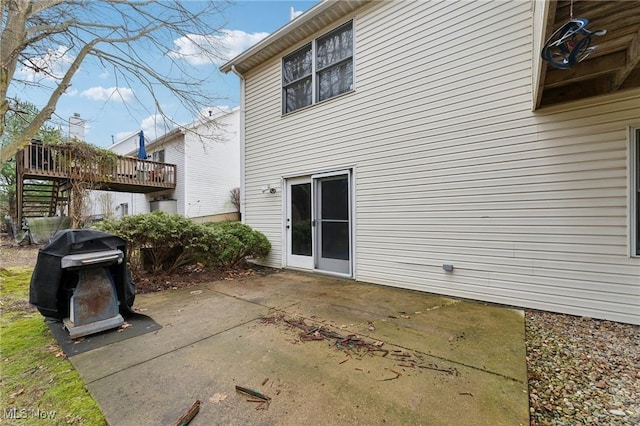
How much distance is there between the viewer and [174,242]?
534 cm

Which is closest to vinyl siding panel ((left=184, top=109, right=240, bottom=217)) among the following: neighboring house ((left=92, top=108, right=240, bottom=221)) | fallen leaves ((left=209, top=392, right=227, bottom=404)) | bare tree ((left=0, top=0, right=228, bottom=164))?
neighboring house ((left=92, top=108, right=240, bottom=221))

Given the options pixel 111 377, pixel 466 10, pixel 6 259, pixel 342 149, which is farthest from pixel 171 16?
pixel 6 259

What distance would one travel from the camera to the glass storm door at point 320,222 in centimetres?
564

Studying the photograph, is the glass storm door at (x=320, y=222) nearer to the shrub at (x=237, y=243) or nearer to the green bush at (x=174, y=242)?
the shrub at (x=237, y=243)

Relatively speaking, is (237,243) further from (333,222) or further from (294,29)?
(294,29)

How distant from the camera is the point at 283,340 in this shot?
9.14 feet

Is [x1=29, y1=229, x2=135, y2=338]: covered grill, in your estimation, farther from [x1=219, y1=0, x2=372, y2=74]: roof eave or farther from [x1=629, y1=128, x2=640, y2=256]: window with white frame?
[x1=629, y1=128, x2=640, y2=256]: window with white frame

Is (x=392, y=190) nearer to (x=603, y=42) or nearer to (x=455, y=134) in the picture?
(x=455, y=134)

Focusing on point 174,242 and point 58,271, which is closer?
point 58,271

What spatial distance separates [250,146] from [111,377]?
615cm

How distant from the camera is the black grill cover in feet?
9.18

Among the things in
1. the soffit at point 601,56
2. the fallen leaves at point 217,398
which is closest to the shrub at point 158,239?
the fallen leaves at point 217,398

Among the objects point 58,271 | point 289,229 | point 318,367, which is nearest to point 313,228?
point 289,229

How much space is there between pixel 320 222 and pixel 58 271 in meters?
4.16
